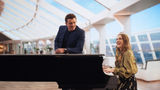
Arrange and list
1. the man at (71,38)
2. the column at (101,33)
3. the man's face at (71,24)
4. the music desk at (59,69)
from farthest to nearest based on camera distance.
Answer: the column at (101,33) → the man at (71,38) → the man's face at (71,24) → the music desk at (59,69)

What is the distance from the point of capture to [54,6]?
26.2 feet

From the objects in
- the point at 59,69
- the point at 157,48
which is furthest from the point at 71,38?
the point at 157,48

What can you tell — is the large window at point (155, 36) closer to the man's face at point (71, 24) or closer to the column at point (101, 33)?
the column at point (101, 33)

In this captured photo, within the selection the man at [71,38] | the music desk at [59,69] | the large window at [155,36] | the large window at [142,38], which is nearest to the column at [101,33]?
the large window at [142,38]

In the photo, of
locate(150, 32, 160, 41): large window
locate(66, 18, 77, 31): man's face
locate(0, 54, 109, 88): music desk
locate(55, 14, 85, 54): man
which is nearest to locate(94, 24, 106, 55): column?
locate(150, 32, 160, 41): large window

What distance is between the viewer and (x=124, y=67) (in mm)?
2090

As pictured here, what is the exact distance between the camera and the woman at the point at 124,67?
2.06 metres

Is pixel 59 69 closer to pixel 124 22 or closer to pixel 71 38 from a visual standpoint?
pixel 71 38

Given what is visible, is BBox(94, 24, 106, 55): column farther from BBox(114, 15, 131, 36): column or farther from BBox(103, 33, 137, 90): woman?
BBox(103, 33, 137, 90): woman

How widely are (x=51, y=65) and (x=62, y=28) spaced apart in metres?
0.73

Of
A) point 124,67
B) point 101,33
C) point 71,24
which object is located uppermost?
point 101,33

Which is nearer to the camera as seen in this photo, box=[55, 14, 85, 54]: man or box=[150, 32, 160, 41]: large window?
box=[55, 14, 85, 54]: man

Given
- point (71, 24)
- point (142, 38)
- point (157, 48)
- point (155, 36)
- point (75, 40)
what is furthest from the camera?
point (142, 38)

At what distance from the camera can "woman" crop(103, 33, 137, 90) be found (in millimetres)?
2059
